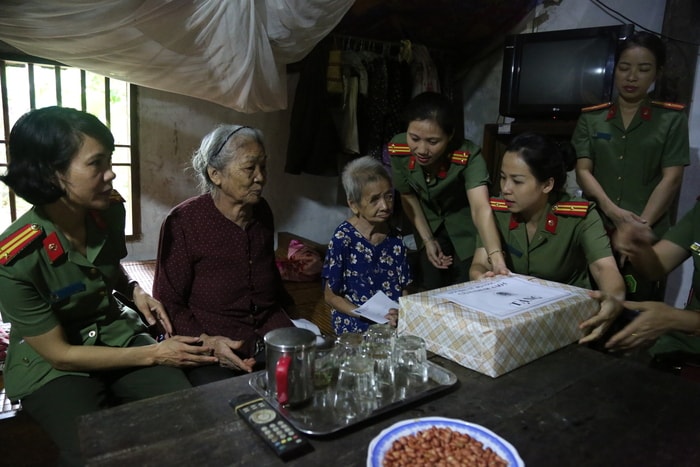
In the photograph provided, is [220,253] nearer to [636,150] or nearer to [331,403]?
[331,403]

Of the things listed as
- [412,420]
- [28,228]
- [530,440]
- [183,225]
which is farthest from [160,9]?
[530,440]

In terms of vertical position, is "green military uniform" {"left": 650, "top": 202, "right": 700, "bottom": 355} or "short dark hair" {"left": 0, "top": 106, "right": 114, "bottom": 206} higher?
"short dark hair" {"left": 0, "top": 106, "right": 114, "bottom": 206}

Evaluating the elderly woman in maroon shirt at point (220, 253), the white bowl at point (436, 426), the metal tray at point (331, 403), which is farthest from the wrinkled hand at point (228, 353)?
the white bowl at point (436, 426)

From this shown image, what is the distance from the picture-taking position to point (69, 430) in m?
1.33

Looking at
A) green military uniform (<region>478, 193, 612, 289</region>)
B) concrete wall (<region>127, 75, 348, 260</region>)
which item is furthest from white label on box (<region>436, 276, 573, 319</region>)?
concrete wall (<region>127, 75, 348, 260</region>)

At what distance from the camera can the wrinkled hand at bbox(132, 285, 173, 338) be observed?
1779 mm

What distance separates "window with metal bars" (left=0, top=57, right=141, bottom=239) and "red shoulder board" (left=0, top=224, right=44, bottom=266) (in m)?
2.15

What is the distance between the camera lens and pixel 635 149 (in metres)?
2.67

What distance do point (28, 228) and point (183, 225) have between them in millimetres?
531

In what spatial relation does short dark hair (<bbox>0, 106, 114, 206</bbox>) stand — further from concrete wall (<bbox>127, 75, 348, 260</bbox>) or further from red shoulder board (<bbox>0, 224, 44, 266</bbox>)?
concrete wall (<bbox>127, 75, 348, 260</bbox>)

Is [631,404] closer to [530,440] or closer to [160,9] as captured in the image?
[530,440]

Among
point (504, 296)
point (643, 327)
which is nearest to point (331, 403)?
point (504, 296)

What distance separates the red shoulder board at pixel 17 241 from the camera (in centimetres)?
135

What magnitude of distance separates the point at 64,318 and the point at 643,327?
1840 millimetres
